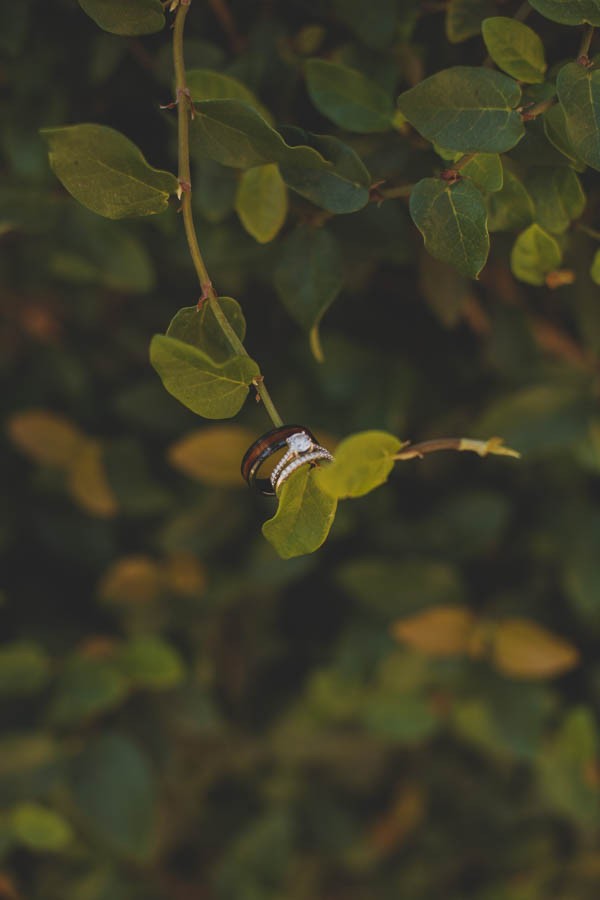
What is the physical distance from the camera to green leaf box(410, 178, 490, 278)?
0.43 metres

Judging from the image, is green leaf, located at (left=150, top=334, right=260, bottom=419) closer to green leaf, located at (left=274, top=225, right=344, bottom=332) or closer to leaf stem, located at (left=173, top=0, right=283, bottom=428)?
leaf stem, located at (left=173, top=0, right=283, bottom=428)

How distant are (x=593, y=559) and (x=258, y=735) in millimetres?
471

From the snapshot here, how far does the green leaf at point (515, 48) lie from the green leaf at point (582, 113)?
0.05 m

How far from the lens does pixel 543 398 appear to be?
0.83m

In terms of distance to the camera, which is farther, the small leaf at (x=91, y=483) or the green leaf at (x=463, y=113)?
the small leaf at (x=91, y=483)

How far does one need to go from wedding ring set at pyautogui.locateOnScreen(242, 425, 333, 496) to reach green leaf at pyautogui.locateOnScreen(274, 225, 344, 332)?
0.17 m

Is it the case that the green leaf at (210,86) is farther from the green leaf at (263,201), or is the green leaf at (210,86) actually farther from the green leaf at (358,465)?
the green leaf at (358,465)

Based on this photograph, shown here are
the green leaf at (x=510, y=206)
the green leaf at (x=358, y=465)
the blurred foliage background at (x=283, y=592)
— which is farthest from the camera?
the blurred foliage background at (x=283, y=592)

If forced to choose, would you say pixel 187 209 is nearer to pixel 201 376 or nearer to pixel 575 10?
pixel 201 376

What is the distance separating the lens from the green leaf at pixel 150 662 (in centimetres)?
92

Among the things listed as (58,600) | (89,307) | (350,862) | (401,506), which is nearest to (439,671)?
(401,506)

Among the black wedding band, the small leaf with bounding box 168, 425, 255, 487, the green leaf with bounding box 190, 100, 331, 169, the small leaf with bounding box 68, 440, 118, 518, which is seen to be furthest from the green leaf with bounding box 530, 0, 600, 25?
the small leaf with bounding box 68, 440, 118, 518

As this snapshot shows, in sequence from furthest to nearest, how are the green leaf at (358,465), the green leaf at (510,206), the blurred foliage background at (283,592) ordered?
1. the blurred foliage background at (283,592)
2. the green leaf at (510,206)
3. the green leaf at (358,465)

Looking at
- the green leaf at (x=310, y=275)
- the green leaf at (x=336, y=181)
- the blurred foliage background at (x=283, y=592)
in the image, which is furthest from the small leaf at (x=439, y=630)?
the green leaf at (x=336, y=181)
